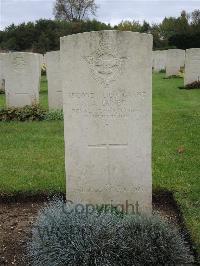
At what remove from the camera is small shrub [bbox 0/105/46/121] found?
12.8 metres

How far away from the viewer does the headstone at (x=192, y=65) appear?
65.2 ft

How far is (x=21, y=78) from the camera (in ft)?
43.9

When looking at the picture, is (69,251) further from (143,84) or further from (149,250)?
(143,84)

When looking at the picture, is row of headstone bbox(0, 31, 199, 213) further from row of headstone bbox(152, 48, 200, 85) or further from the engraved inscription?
row of headstone bbox(152, 48, 200, 85)

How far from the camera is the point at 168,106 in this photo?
48.6ft

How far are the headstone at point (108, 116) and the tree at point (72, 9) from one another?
57.8 meters

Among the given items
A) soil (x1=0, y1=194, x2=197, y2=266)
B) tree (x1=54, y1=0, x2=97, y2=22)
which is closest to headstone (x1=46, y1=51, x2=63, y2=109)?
soil (x1=0, y1=194, x2=197, y2=266)

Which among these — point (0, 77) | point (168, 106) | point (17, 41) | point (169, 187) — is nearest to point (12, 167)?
point (169, 187)

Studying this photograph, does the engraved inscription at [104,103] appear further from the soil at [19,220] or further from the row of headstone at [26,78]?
the row of headstone at [26,78]

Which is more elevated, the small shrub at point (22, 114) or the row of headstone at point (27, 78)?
the row of headstone at point (27, 78)

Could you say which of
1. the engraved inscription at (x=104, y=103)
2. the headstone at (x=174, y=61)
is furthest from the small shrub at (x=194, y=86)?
the engraved inscription at (x=104, y=103)

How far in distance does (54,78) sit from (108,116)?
8.36 meters

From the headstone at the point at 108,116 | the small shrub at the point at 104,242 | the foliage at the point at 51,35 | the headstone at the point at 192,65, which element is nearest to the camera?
the small shrub at the point at 104,242

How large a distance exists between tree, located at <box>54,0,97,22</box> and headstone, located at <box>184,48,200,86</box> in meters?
43.2
